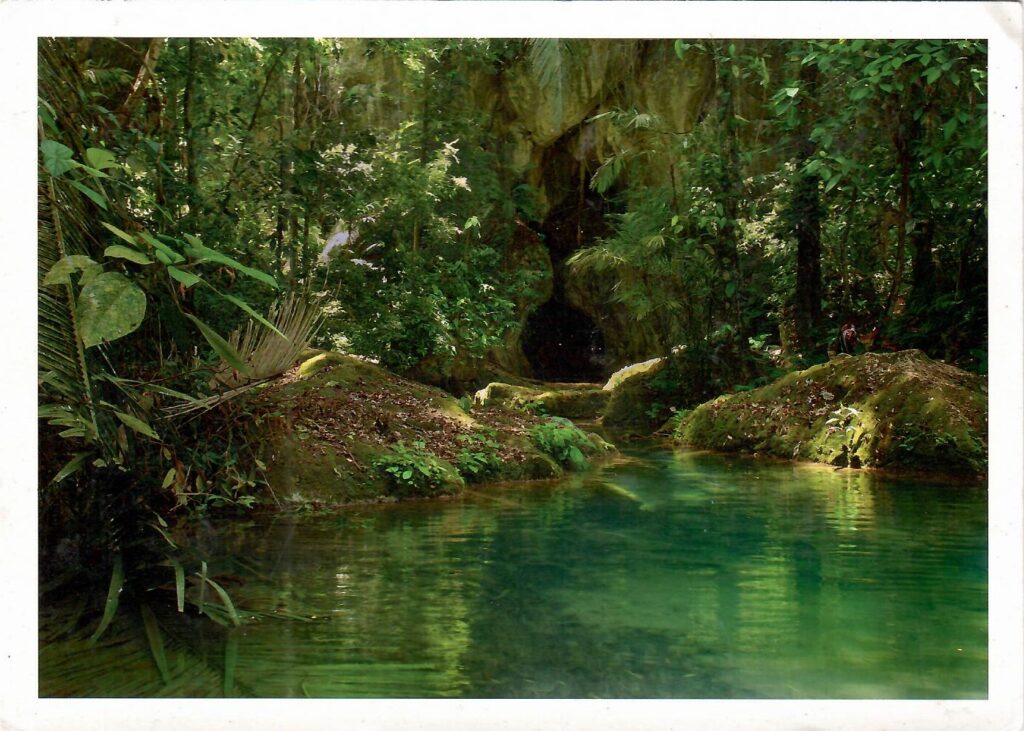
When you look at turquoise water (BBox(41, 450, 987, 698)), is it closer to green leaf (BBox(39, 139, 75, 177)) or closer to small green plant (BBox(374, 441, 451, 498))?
small green plant (BBox(374, 441, 451, 498))

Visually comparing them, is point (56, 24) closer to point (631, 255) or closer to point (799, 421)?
point (631, 255)

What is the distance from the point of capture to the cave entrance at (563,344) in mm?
4895

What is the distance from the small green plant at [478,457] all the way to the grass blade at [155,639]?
5.99 feet

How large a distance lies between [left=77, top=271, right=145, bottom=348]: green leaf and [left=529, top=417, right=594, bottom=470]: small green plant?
2517 millimetres

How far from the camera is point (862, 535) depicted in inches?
111

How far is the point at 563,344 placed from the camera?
5062mm

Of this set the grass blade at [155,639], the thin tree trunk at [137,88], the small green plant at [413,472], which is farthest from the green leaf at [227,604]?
the thin tree trunk at [137,88]

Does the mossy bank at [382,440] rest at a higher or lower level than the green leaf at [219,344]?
lower

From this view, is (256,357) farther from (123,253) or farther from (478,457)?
(478,457)

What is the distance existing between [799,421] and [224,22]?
11.6ft

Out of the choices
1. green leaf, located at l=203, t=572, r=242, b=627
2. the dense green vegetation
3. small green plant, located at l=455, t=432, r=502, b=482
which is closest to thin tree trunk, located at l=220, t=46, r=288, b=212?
the dense green vegetation

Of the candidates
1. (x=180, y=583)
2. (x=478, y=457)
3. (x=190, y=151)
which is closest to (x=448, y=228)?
(x=478, y=457)

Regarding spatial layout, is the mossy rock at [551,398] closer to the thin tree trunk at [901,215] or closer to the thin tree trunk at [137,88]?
the thin tree trunk at [901,215]
